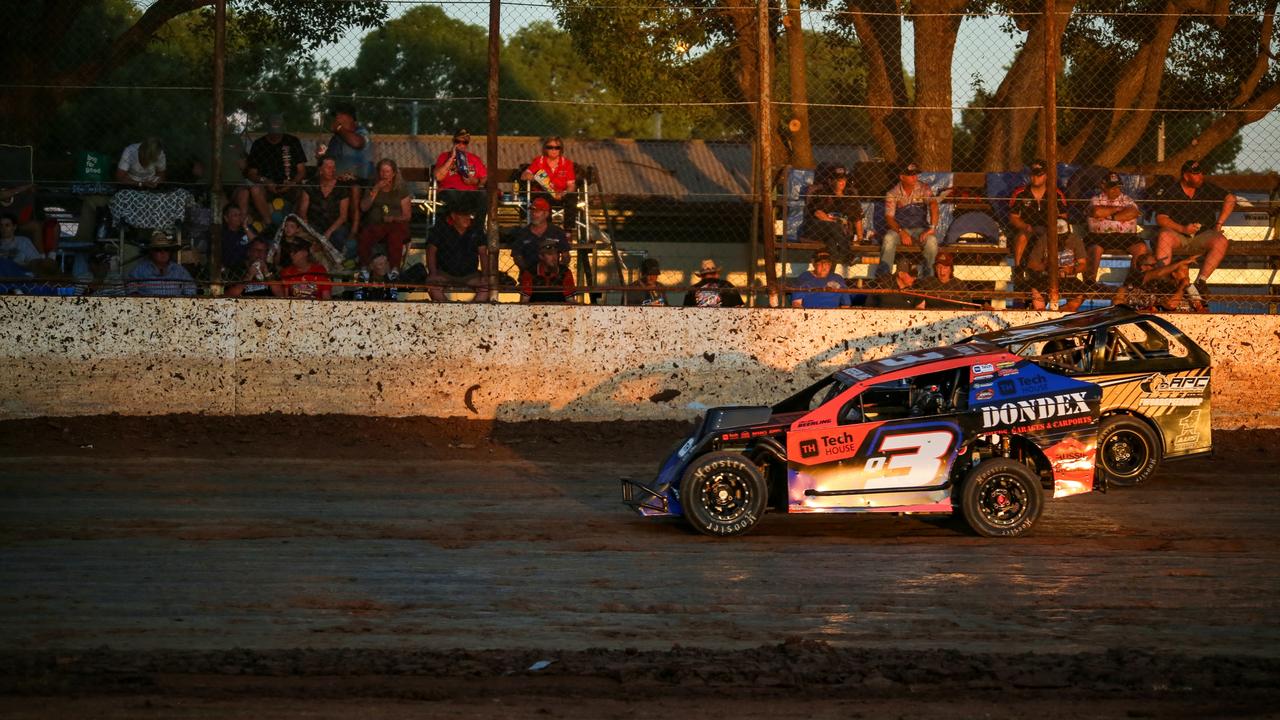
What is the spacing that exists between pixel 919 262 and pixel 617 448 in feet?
12.8

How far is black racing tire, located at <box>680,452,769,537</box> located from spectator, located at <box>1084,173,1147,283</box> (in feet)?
22.5

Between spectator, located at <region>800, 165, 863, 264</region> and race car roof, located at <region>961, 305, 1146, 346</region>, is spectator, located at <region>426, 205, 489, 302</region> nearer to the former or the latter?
spectator, located at <region>800, 165, 863, 264</region>

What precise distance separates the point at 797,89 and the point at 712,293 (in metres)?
3.29

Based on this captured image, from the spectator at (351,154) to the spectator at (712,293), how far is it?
356 centimetres

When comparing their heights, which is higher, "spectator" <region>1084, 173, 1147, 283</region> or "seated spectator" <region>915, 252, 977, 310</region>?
"spectator" <region>1084, 173, 1147, 283</region>

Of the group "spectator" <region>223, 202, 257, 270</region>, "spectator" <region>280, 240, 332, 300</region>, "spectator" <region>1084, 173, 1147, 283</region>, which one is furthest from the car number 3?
"spectator" <region>223, 202, 257, 270</region>

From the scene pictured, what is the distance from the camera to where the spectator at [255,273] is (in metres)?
14.3

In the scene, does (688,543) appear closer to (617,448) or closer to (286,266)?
(617,448)

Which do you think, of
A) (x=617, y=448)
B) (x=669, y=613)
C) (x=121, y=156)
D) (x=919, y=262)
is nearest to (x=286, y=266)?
(x=121, y=156)

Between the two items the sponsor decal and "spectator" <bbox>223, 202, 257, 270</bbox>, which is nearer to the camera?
the sponsor decal

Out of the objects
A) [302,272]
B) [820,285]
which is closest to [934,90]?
[820,285]

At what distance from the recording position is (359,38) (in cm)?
1481

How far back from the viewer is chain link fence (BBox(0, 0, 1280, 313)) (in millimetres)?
14430

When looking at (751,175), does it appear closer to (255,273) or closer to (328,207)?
(328,207)
